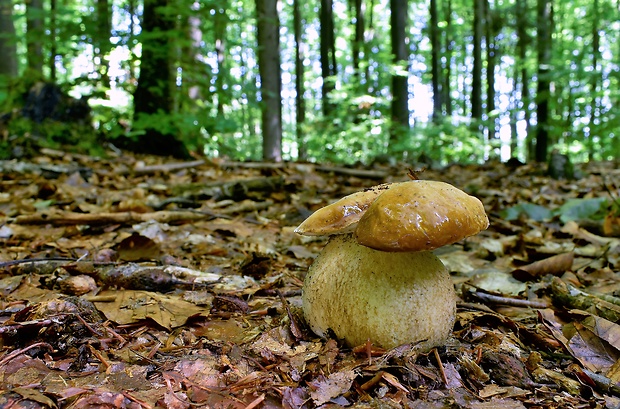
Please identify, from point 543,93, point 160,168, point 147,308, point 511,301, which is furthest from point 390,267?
point 543,93

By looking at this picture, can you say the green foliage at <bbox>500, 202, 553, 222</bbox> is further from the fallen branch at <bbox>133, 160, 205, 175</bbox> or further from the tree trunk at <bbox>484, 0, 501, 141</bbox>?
the tree trunk at <bbox>484, 0, 501, 141</bbox>

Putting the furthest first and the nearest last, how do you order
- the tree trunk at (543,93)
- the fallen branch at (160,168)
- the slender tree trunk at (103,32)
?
the tree trunk at (543,93)
the slender tree trunk at (103,32)
the fallen branch at (160,168)

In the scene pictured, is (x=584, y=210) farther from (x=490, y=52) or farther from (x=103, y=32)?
(x=490, y=52)

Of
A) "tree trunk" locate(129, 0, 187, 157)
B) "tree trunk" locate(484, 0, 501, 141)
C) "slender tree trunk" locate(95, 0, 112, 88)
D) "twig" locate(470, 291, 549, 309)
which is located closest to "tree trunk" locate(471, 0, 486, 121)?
"tree trunk" locate(484, 0, 501, 141)

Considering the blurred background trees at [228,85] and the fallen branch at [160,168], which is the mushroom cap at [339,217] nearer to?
the fallen branch at [160,168]

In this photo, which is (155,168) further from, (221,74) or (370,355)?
(370,355)

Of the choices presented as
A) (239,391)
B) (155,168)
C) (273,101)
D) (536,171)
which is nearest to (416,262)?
(239,391)

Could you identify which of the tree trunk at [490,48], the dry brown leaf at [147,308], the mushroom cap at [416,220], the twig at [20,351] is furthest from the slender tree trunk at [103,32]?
the tree trunk at [490,48]
